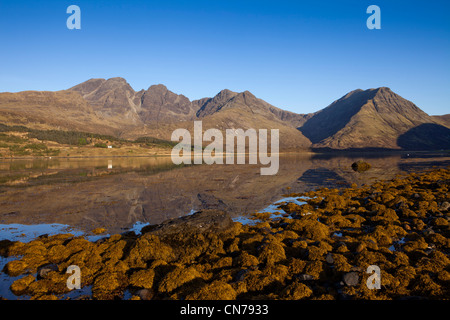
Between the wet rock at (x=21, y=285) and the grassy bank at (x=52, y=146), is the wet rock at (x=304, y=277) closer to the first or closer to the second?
the wet rock at (x=21, y=285)

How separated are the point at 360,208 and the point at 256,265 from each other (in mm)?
14221

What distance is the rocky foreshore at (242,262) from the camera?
9086 millimetres

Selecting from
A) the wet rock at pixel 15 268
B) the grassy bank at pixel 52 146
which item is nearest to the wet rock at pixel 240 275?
the wet rock at pixel 15 268

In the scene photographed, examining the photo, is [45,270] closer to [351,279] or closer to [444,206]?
[351,279]

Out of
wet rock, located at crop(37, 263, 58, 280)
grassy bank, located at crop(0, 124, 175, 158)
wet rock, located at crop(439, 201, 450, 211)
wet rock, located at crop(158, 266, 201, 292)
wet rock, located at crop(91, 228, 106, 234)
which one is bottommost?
wet rock, located at crop(91, 228, 106, 234)

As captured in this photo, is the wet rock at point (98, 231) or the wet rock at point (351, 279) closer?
the wet rock at point (351, 279)

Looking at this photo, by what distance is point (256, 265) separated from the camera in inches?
436

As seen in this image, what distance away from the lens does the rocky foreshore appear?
9.09 meters

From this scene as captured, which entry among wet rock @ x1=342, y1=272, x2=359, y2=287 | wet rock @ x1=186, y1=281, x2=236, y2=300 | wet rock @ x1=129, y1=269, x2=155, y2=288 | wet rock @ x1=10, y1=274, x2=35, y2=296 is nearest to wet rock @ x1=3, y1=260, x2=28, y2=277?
wet rock @ x1=10, y1=274, x2=35, y2=296

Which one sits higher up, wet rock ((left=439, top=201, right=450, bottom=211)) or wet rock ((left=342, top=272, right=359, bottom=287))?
wet rock ((left=439, top=201, right=450, bottom=211))

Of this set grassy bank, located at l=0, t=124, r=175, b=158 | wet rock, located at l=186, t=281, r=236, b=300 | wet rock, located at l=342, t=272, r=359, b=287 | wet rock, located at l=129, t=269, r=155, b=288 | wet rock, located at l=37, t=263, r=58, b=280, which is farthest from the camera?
grassy bank, located at l=0, t=124, r=175, b=158

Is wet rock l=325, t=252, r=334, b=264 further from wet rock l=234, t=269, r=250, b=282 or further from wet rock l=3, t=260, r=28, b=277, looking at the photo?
wet rock l=3, t=260, r=28, b=277
